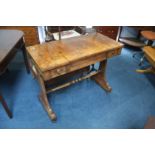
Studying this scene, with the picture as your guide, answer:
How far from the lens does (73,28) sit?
2.76m

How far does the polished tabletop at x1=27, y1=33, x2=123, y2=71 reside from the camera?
1.29 m

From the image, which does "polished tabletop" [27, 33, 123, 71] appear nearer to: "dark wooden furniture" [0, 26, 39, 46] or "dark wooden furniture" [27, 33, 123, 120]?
"dark wooden furniture" [27, 33, 123, 120]

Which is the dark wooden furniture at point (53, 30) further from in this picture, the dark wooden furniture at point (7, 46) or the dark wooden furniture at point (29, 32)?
the dark wooden furniture at point (7, 46)

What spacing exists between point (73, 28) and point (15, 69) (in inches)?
51.7

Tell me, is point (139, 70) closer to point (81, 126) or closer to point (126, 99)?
point (126, 99)

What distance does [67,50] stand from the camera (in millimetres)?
1473

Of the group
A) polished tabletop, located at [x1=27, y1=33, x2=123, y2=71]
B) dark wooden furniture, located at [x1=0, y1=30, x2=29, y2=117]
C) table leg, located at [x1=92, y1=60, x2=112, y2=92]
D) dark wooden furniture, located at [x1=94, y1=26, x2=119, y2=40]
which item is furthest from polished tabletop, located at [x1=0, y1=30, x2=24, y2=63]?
dark wooden furniture, located at [x1=94, y1=26, x2=119, y2=40]

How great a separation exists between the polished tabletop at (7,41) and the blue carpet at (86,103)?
2.24 feet

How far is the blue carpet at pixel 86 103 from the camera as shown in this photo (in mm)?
1647

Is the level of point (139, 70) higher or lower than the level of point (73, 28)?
lower

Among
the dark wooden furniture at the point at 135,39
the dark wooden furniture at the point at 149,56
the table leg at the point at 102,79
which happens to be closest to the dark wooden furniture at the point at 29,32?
the table leg at the point at 102,79

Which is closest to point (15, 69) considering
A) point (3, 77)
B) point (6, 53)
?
point (3, 77)

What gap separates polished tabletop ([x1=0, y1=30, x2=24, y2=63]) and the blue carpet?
682 millimetres
